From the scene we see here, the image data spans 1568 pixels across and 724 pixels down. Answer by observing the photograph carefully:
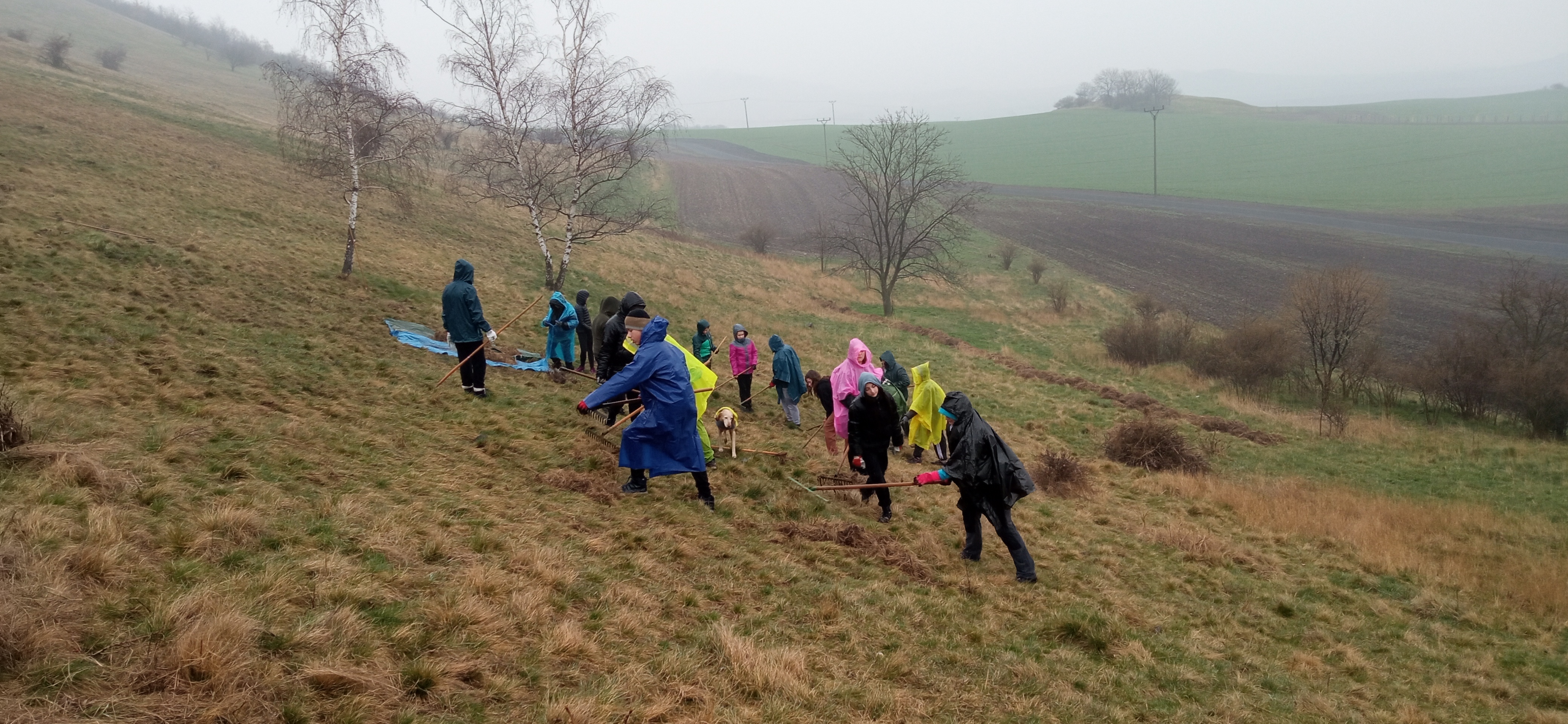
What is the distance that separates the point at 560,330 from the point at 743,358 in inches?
121

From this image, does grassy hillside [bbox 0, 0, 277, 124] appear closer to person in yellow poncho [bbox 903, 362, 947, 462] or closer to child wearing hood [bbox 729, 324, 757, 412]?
child wearing hood [bbox 729, 324, 757, 412]

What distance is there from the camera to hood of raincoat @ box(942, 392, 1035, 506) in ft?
24.8

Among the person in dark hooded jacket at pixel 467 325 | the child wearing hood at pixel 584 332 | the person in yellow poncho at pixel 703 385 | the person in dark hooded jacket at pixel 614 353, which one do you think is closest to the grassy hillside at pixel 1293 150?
the child wearing hood at pixel 584 332

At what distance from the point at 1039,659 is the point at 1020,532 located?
152 inches

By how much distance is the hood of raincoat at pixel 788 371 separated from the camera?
1277cm

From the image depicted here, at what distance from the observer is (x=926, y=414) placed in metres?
10.8

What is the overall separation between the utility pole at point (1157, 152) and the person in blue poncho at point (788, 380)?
5029 cm

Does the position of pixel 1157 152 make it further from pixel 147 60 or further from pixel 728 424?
pixel 147 60

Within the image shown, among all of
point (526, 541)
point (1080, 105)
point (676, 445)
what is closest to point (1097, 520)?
point (676, 445)

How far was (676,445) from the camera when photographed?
25.2ft

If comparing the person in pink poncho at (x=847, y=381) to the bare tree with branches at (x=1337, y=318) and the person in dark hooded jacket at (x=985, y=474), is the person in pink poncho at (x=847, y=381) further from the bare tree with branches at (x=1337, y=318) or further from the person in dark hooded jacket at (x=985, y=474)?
the bare tree with branches at (x=1337, y=318)

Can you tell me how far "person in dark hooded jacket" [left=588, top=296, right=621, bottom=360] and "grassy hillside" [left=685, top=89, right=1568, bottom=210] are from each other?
66755mm

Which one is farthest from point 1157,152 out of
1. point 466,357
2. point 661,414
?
point 661,414

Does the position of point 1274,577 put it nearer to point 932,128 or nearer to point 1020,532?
point 1020,532
